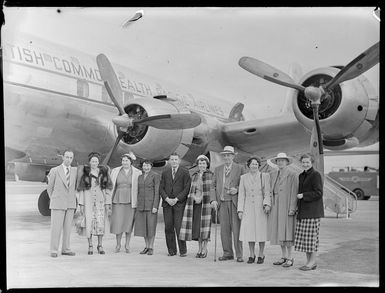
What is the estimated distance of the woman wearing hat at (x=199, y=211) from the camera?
642 cm

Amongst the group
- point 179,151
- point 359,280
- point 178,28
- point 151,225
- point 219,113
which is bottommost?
point 359,280

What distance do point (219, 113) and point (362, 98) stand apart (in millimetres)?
3567

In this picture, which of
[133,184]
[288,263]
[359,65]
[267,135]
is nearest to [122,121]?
[133,184]

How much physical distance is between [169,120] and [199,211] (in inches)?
89.4

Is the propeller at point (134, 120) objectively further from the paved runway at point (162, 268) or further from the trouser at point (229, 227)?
the trouser at point (229, 227)

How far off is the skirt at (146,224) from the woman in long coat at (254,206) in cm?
127

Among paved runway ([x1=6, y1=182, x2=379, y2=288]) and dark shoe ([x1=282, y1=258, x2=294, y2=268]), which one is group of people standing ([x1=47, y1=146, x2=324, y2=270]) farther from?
paved runway ([x1=6, y1=182, x2=379, y2=288])

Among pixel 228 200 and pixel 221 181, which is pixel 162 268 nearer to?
pixel 228 200

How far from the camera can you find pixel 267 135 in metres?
10.2

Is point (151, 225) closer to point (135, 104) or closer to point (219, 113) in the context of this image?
point (135, 104)

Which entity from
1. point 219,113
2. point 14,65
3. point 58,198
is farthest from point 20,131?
point 219,113

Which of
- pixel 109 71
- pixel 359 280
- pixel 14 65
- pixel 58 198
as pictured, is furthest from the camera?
pixel 109 71

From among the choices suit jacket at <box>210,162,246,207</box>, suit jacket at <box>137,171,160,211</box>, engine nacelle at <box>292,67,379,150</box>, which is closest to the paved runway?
suit jacket at <box>137,171,160,211</box>
